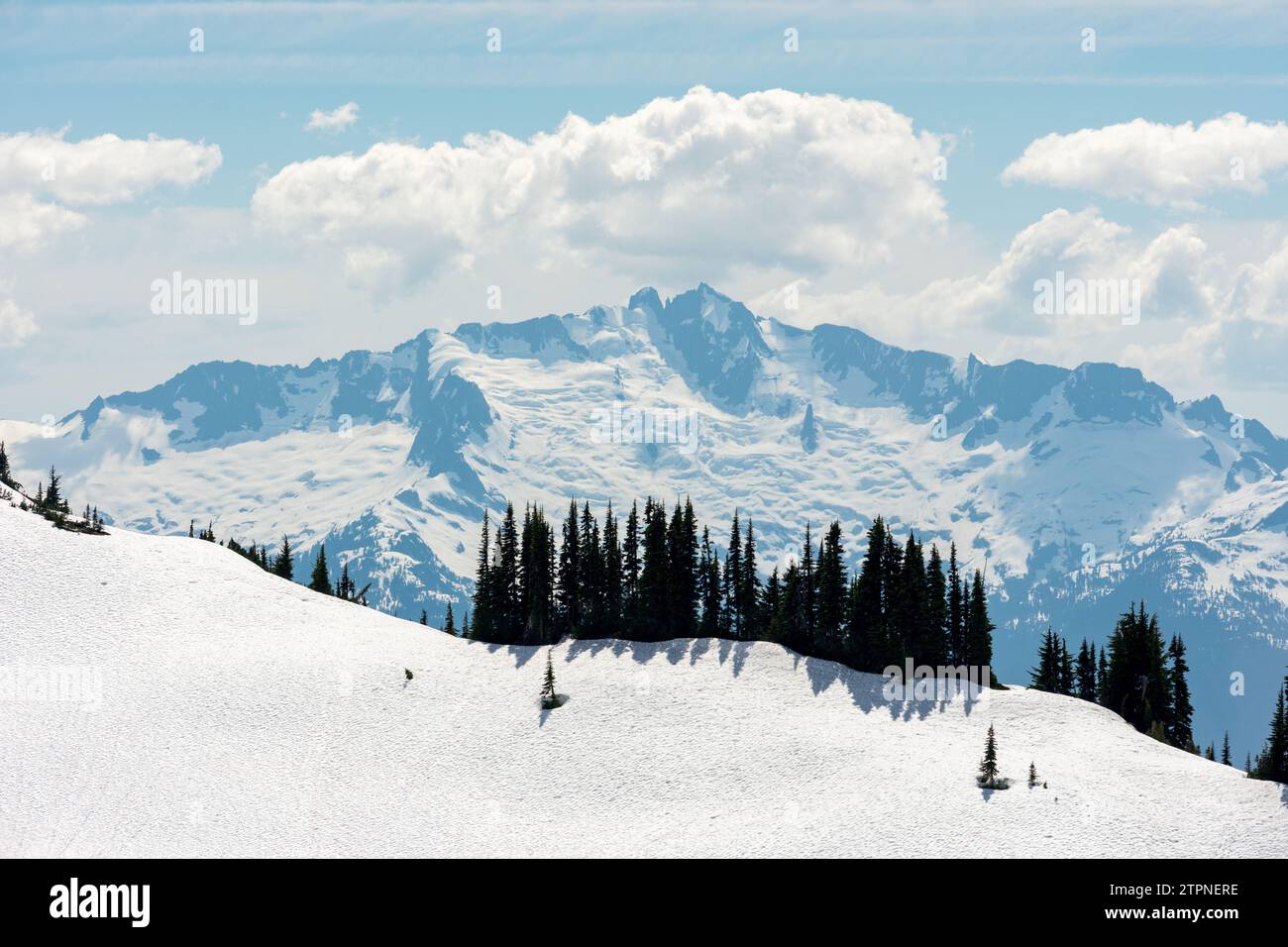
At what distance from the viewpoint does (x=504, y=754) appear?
93188mm

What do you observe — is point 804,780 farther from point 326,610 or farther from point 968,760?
point 326,610

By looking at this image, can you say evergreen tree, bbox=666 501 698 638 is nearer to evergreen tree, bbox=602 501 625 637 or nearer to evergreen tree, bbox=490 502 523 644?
evergreen tree, bbox=602 501 625 637

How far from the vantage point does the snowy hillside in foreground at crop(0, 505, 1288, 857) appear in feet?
252

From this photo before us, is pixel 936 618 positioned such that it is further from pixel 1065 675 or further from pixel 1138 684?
pixel 1065 675

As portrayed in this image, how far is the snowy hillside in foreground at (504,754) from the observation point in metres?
76.8

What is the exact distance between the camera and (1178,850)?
6875 centimetres

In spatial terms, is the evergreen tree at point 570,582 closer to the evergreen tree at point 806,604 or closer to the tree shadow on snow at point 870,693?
the evergreen tree at point 806,604

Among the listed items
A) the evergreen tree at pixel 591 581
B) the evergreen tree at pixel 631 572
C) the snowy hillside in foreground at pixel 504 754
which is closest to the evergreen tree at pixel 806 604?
the snowy hillside in foreground at pixel 504 754

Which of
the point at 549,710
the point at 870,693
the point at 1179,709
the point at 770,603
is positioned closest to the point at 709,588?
the point at 770,603
